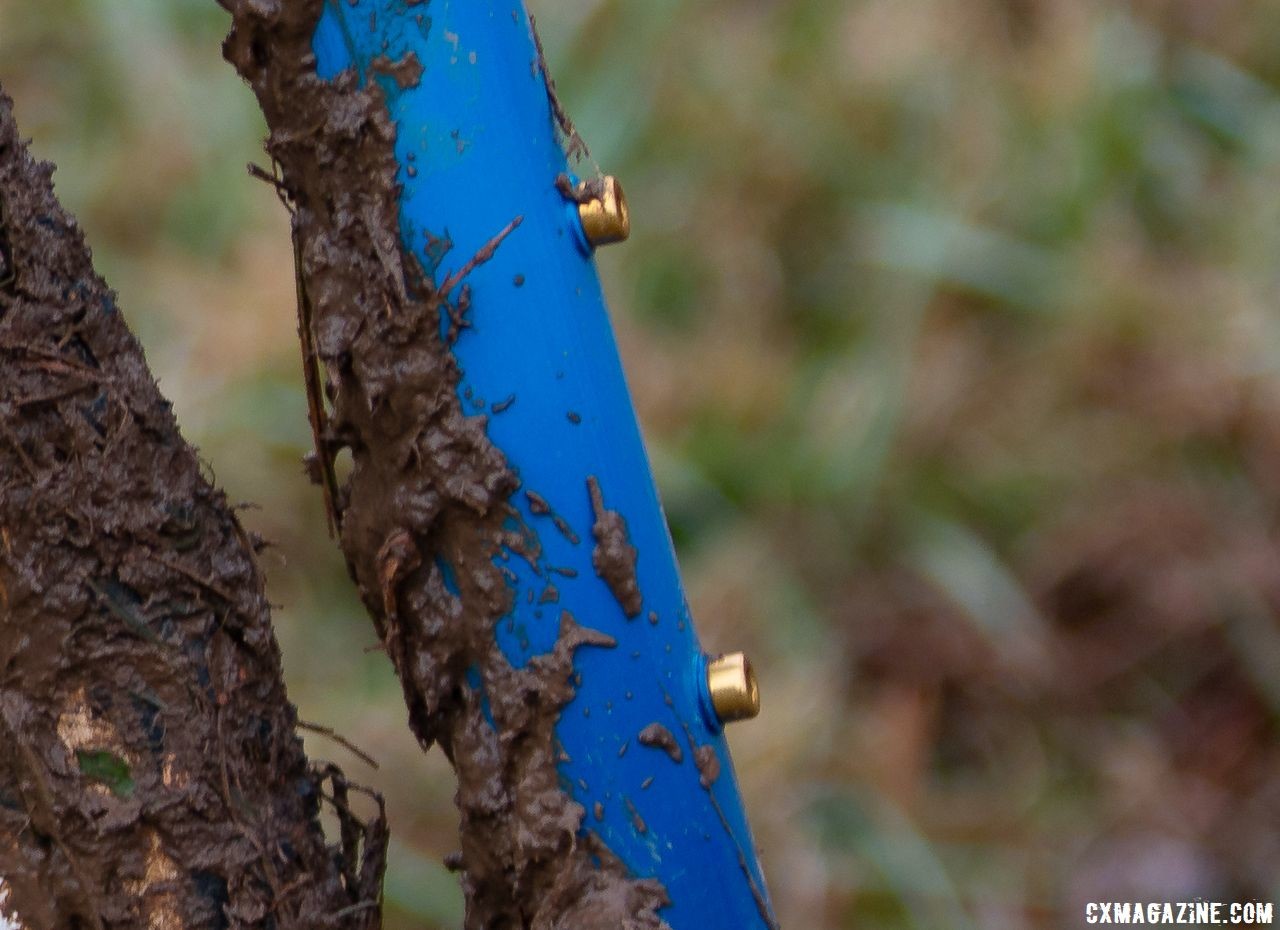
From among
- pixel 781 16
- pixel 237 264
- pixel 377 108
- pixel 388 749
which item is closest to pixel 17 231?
pixel 377 108

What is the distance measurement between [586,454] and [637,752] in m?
0.13

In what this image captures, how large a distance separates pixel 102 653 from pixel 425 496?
5.7 inches

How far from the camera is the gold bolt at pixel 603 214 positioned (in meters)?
0.58

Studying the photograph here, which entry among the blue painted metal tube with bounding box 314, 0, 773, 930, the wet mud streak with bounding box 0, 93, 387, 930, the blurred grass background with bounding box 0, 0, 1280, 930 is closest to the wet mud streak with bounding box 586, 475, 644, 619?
the blue painted metal tube with bounding box 314, 0, 773, 930

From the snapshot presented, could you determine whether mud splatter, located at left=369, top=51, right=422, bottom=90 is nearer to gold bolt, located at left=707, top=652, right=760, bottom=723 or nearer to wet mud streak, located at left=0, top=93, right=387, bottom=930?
wet mud streak, located at left=0, top=93, right=387, bottom=930

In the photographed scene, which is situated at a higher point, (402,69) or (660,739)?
(402,69)

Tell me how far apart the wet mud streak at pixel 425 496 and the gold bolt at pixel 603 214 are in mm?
51

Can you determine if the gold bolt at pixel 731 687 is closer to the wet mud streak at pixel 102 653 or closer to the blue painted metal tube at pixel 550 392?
the blue painted metal tube at pixel 550 392

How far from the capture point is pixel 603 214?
58 cm

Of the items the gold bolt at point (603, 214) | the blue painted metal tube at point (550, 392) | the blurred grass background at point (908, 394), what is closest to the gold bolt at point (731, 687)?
the blue painted metal tube at point (550, 392)

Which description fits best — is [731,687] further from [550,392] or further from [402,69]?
[402,69]

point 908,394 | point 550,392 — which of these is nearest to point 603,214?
point 550,392

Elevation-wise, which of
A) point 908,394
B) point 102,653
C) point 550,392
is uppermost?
point 908,394

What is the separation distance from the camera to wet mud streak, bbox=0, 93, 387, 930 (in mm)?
559
